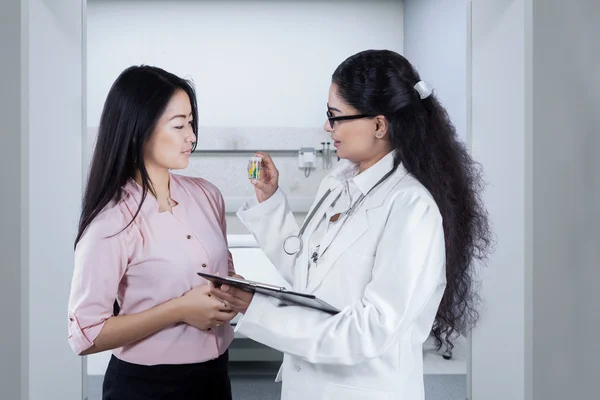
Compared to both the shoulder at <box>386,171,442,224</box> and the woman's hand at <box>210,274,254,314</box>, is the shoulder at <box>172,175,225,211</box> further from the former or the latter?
the shoulder at <box>386,171,442,224</box>

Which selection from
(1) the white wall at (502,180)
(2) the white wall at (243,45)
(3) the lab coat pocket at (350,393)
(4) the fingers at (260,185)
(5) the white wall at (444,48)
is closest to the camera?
(3) the lab coat pocket at (350,393)

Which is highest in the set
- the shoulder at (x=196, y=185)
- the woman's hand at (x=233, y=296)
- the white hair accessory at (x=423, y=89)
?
the white hair accessory at (x=423, y=89)

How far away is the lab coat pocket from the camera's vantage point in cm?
129

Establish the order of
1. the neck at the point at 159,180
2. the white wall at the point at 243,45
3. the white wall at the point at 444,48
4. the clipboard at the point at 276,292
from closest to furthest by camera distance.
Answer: the clipboard at the point at 276,292, the neck at the point at 159,180, the white wall at the point at 444,48, the white wall at the point at 243,45

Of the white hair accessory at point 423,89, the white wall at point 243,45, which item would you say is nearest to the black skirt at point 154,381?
the white hair accessory at point 423,89

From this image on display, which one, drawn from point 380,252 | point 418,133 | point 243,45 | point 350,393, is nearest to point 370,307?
point 380,252

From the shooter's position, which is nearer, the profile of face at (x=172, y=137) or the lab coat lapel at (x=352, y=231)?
the lab coat lapel at (x=352, y=231)

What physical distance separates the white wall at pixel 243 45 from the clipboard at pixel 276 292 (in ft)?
13.0

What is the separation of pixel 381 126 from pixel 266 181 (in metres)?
0.50

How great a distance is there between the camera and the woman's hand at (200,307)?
134cm

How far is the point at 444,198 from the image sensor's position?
1.32m
